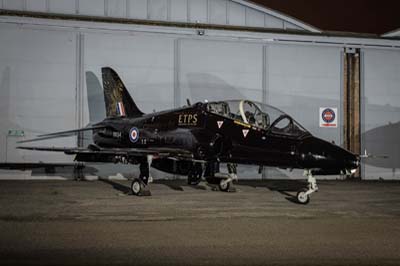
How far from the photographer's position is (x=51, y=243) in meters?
6.99

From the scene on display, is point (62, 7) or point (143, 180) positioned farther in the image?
point (62, 7)

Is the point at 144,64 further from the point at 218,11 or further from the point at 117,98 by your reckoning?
the point at 218,11

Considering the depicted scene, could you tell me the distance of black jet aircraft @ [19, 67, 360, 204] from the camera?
1192 centimetres

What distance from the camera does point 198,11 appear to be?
71.4ft

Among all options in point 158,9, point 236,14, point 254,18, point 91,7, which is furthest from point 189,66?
point 91,7

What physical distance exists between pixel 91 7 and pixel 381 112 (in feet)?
43.4

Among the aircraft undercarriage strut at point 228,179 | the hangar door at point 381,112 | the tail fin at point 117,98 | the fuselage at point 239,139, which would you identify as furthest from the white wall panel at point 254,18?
the aircraft undercarriage strut at point 228,179

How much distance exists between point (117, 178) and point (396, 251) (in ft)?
49.9

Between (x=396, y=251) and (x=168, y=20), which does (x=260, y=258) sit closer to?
(x=396, y=251)

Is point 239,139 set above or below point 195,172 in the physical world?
above

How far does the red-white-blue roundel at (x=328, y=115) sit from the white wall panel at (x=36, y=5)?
1237 centimetres

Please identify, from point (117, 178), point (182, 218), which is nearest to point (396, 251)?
point (182, 218)

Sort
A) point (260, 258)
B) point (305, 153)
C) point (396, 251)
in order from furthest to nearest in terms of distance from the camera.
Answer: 1. point (305, 153)
2. point (396, 251)
3. point (260, 258)

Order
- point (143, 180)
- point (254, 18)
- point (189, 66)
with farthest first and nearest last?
point (254, 18) → point (189, 66) → point (143, 180)
